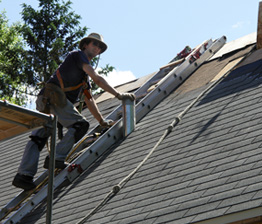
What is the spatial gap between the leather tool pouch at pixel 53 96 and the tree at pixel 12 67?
59.3 ft

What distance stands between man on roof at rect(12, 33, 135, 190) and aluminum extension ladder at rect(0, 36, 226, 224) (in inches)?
7.9

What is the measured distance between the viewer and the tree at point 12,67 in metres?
24.6

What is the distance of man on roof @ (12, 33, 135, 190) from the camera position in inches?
260

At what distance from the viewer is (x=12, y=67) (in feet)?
80.4

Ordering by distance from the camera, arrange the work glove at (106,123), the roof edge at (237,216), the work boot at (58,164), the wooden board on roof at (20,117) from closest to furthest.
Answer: the roof edge at (237,216) < the wooden board on roof at (20,117) < the work boot at (58,164) < the work glove at (106,123)

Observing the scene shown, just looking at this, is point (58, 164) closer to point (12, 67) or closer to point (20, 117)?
point (20, 117)

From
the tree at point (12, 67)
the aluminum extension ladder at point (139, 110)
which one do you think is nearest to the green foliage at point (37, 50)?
the tree at point (12, 67)

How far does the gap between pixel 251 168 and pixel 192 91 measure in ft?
10.8

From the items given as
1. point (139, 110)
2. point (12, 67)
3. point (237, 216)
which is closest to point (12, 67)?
point (12, 67)

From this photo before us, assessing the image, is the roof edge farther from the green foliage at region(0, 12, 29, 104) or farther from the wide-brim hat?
the green foliage at region(0, 12, 29, 104)

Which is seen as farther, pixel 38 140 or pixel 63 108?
pixel 63 108

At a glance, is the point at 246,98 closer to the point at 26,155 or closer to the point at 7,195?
the point at 26,155

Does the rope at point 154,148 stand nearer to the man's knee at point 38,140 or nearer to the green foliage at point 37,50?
the man's knee at point 38,140

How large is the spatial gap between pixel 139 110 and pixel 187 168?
8.23 ft
